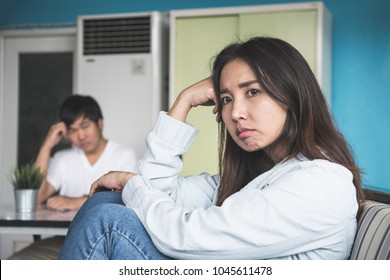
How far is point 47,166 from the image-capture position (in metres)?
3.59

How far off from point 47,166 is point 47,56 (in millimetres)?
1840

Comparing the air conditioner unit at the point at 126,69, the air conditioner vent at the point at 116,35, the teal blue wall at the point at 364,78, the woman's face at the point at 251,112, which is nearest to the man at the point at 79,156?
→ the air conditioner unit at the point at 126,69

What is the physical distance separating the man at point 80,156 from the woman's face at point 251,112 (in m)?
2.03

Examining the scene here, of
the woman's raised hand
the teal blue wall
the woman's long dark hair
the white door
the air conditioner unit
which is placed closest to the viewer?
the woman's long dark hair

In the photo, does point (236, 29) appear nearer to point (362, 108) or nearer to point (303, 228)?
point (362, 108)

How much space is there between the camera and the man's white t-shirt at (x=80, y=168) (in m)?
3.51

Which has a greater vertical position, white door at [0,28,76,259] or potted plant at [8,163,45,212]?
white door at [0,28,76,259]

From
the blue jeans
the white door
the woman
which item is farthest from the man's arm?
the blue jeans

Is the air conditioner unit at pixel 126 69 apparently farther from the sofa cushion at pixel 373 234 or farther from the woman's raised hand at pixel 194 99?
the sofa cushion at pixel 373 234

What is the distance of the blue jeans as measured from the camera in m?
1.38

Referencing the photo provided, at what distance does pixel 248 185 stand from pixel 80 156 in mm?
2139

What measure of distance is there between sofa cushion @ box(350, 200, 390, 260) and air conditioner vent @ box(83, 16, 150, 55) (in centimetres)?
326

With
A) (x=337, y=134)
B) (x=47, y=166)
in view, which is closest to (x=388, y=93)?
(x=47, y=166)

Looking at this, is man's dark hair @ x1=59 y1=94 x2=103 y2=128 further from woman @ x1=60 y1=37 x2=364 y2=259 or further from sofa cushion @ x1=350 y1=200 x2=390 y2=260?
sofa cushion @ x1=350 y1=200 x2=390 y2=260
